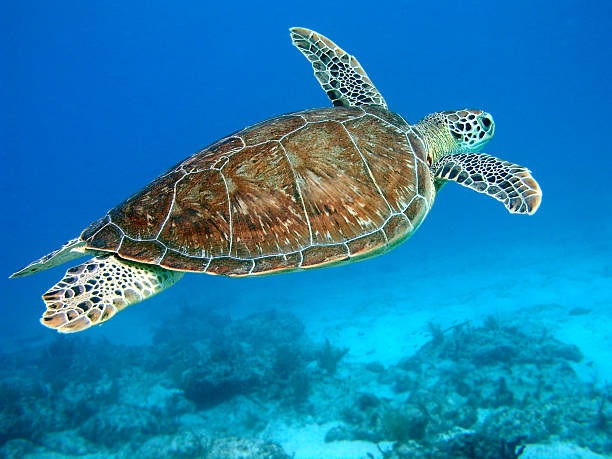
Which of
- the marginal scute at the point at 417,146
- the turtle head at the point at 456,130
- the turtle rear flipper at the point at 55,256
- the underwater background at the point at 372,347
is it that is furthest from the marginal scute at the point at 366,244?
the underwater background at the point at 372,347

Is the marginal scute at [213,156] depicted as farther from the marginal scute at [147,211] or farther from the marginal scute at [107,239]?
the marginal scute at [107,239]

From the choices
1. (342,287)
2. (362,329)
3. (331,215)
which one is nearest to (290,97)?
(342,287)

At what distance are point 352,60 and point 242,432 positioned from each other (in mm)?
7987

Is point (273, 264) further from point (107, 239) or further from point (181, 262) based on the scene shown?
point (107, 239)

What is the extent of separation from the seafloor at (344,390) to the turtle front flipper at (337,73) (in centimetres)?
561

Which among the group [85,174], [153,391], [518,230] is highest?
[85,174]

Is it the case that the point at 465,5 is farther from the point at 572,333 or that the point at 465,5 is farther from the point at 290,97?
the point at 572,333

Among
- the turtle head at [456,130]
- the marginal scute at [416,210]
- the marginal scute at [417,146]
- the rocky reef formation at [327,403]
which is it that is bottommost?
the rocky reef formation at [327,403]

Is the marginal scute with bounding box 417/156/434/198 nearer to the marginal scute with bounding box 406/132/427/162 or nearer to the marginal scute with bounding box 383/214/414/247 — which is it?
the marginal scute with bounding box 406/132/427/162

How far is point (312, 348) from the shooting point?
11555 millimetres

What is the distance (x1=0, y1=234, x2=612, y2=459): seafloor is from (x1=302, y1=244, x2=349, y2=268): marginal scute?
4.18 meters

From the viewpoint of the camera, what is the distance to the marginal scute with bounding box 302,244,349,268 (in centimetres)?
290

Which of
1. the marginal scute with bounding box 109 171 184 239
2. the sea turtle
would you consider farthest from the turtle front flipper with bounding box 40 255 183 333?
the marginal scute with bounding box 109 171 184 239

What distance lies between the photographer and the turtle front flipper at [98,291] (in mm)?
2559
